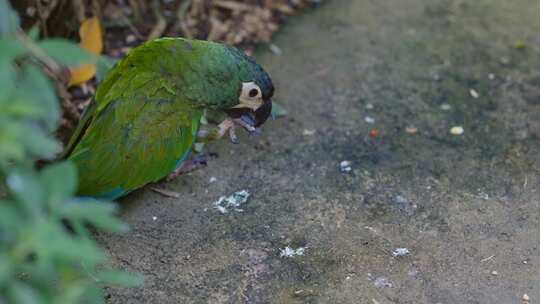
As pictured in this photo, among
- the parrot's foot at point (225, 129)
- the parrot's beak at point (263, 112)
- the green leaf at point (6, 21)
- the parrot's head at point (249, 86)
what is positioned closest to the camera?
the green leaf at point (6, 21)

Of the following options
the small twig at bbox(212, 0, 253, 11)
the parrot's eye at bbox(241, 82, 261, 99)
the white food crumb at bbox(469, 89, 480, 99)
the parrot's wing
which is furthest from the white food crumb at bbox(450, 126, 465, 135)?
Answer: the small twig at bbox(212, 0, 253, 11)

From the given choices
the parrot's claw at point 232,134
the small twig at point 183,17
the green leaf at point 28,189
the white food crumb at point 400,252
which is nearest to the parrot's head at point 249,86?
the parrot's claw at point 232,134

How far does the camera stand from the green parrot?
2877mm

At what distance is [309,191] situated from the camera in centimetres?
314

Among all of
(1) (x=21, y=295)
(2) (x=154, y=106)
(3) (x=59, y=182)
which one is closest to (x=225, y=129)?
(2) (x=154, y=106)

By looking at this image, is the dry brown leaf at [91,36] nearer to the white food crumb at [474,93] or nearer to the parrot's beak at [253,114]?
the parrot's beak at [253,114]

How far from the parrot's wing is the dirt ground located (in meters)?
0.19

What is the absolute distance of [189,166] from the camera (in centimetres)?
326

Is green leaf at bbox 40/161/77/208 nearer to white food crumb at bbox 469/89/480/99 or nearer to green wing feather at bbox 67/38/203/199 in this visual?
green wing feather at bbox 67/38/203/199

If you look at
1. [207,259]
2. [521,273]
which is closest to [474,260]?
[521,273]

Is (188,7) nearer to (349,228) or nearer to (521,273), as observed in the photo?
(349,228)

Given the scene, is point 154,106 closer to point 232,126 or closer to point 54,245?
point 232,126

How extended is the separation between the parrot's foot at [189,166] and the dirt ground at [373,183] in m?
0.03

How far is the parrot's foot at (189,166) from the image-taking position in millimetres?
3219
